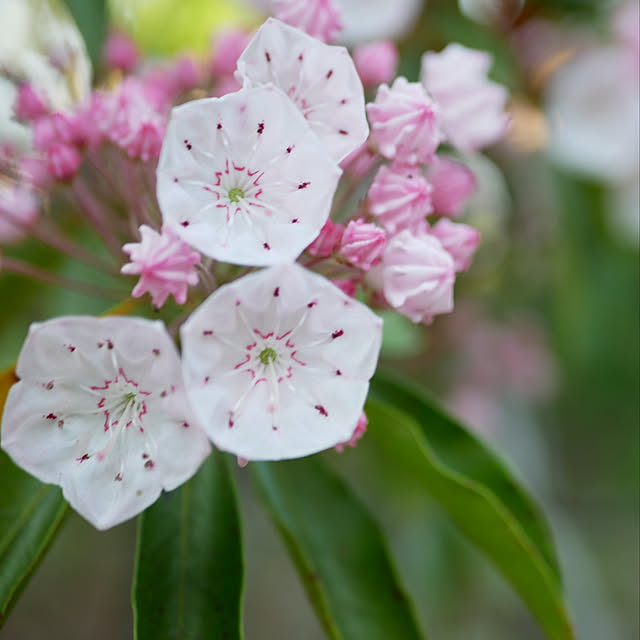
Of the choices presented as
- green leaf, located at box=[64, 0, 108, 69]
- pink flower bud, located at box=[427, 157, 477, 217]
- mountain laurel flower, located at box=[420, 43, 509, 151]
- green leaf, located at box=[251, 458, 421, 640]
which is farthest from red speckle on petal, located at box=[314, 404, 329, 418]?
green leaf, located at box=[64, 0, 108, 69]

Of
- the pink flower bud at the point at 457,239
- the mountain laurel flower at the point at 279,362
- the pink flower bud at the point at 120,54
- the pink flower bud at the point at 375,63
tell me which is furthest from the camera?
the pink flower bud at the point at 120,54

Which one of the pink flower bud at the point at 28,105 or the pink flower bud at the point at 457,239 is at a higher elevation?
the pink flower bud at the point at 28,105

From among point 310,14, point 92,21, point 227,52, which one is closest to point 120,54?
point 92,21

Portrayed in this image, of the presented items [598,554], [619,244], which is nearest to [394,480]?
[619,244]

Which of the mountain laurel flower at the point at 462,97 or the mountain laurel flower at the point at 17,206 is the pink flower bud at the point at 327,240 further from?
the mountain laurel flower at the point at 17,206

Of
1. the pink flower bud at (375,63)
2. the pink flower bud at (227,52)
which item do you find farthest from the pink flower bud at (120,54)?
the pink flower bud at (375,63)

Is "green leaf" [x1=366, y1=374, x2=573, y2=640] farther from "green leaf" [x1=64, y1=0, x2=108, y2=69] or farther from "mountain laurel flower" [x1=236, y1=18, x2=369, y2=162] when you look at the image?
"green leaf" [x1=64, y1=0, x2=108, y2=69]

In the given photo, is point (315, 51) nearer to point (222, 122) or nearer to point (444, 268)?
point (222, 122)
